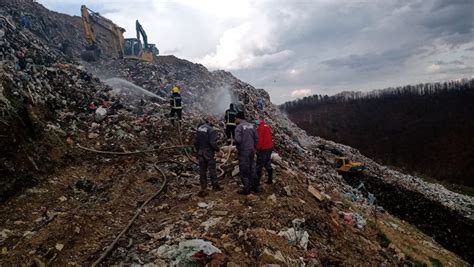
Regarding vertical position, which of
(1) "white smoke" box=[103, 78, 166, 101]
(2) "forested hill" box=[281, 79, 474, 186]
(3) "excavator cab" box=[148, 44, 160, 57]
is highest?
(3) "excavator cab" box=[148, 44, 160, 57]

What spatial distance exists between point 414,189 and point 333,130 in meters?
51.7

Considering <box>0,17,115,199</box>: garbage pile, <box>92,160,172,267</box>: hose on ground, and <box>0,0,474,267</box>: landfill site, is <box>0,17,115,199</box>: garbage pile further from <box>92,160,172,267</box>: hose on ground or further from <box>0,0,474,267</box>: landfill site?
<box>92,160,172,267</box>: hose on ground

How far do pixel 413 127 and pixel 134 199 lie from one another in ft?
217

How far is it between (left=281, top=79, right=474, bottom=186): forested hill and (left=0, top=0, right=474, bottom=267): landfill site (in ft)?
107

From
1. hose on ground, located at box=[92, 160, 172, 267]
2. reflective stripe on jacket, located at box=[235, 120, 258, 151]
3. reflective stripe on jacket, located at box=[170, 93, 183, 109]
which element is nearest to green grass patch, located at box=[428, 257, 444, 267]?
reflective stripe on jacket, located at box=[235, 120, 258, 151]

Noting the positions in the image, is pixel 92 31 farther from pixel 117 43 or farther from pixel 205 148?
pixel 205 148

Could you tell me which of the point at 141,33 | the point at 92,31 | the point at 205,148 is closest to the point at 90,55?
the point at 92,31

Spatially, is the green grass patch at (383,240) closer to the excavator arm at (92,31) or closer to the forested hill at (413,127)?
the excavator arm at (92,31)

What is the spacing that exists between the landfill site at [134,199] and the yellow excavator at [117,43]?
6.32m

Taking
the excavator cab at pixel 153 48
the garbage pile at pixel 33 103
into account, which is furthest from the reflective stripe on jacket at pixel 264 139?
the excavator cab at pixel 153 48

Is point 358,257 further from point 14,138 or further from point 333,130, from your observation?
point 333,130

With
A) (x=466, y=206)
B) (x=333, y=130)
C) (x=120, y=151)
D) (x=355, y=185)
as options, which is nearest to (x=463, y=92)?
(x=333, y=130)

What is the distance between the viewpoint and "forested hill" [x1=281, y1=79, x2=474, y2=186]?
147ft

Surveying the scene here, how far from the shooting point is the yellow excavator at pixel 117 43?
61.4ft
